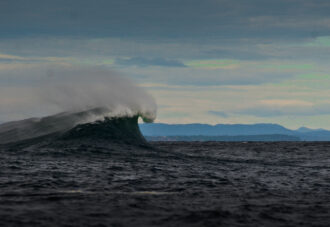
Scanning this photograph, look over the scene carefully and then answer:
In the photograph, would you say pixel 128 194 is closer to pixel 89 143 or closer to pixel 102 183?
pixel 102 183

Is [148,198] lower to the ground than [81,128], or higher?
lower

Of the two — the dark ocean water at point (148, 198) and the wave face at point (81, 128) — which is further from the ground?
the wave face at point (81, 128)

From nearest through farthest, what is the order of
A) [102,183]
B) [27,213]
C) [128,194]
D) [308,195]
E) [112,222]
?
[112,222]
[27,213]
[128,194]
[308,195]
[102,183]

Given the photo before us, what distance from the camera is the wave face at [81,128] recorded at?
46531mm

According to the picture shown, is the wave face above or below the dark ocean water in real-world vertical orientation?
above

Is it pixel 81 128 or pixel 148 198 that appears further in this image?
pixel 81 128

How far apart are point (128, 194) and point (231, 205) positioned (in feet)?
12.4

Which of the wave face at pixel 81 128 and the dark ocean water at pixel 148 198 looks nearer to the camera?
the dark ocean water at pixel 148 198

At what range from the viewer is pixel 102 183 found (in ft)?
67.4

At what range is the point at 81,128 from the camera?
48031 mm

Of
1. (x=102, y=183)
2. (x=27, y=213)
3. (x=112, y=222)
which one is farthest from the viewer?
(x=102, y=183)

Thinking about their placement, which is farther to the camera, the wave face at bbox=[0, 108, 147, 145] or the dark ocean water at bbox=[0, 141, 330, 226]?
the wave face at bbox=[0, 108, 147, 145]

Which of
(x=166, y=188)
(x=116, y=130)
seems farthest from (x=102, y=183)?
(x=116, y=130)

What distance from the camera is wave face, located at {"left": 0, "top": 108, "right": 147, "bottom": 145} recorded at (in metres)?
46.5
